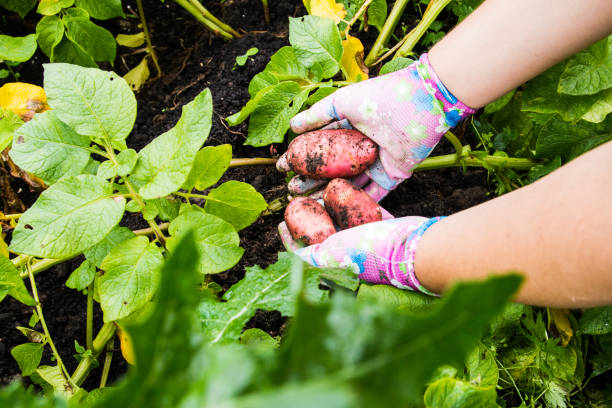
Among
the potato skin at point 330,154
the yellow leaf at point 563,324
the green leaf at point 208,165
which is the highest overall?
the green leaf at point 208,165

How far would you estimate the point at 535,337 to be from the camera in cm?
129

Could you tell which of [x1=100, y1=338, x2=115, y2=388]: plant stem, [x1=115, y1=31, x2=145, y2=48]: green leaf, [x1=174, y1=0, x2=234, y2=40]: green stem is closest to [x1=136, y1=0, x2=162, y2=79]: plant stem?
[x1=115, y1=31, x2=145, y2=48]: green leaf

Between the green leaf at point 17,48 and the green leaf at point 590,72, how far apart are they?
1615 millimetres

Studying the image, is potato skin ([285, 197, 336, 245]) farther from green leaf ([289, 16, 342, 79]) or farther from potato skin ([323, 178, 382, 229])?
green leaf ([289, 16, 342, 79])

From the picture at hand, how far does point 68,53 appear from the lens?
146 cm

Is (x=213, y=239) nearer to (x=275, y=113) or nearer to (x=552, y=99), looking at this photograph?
(x=275, y=113)

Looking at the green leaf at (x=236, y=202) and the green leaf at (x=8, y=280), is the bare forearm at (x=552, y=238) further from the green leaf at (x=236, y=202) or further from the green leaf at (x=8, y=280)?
the green leaf at (x=8, y=280)

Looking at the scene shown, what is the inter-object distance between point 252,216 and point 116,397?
820 millimetres

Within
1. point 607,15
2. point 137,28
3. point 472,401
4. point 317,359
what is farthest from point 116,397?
point 137,28

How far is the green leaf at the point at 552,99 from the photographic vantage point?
1.32 meters

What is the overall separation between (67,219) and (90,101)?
0.29 m

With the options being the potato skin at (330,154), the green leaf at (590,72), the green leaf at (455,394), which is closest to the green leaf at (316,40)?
the potato skin at (330,154)

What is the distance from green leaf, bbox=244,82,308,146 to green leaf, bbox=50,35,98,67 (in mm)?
604

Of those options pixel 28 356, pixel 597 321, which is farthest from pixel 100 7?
pixel 597 321
